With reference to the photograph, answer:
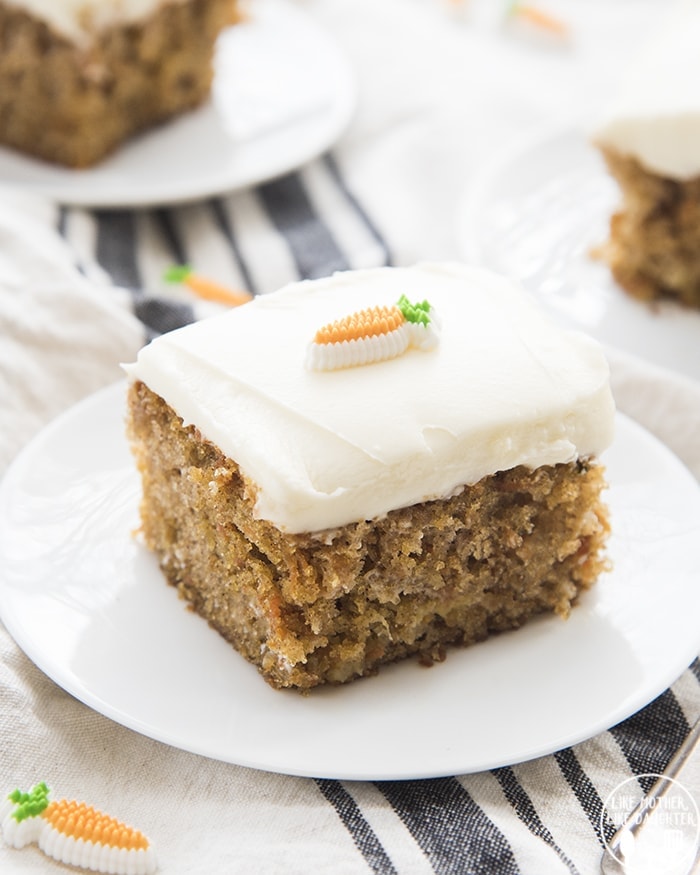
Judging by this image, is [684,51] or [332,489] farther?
[684,51]

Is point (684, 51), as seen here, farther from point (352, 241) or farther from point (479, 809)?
point (479, 809)

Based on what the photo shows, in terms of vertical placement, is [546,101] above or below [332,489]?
below

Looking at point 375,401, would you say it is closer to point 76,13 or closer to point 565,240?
point 565,240

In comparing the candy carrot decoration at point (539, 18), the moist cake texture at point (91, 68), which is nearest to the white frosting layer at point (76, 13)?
the moist cake texture at point (91, 68)

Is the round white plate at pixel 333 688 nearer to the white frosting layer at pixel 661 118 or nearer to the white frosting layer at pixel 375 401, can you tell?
the white frosting layer at pixel 375 401

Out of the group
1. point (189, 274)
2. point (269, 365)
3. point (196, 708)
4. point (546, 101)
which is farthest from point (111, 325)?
point (546, 101)
